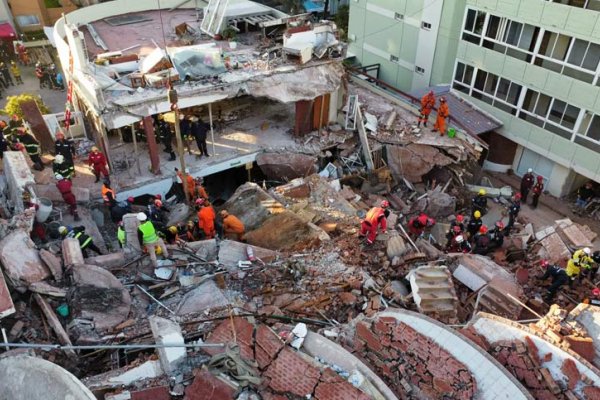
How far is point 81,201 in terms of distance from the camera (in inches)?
554

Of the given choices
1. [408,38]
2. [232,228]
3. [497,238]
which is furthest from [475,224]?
[408,38]

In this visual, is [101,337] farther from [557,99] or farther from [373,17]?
[373,17]

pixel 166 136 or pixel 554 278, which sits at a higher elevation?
pixel 166 136

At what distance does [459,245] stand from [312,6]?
2923cm

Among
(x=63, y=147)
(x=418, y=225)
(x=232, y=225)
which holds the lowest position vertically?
(x=418, y=225)

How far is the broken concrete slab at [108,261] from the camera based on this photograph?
10820mm

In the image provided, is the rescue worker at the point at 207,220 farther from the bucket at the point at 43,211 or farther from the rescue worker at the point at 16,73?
the rescue worker at the point at 16,73

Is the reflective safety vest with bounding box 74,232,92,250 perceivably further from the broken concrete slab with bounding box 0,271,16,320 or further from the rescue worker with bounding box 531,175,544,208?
the rescue worker with bounding box 531,175,544,208

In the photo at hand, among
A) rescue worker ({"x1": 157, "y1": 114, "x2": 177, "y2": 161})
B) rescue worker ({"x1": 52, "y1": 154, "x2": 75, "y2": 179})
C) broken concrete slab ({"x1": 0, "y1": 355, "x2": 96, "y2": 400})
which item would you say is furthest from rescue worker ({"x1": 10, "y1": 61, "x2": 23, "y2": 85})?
broken concrete slab ({"x1": 0, "y1": 355, "x2": 96, "y2": 400})

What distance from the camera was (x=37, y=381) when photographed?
601 centimetres

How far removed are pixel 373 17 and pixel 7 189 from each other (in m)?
19.4

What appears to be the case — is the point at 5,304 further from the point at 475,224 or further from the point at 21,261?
the point at 475,224

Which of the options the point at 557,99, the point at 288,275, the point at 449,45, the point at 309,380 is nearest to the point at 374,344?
the point at 309,380

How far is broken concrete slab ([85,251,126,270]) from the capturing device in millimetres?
10820
